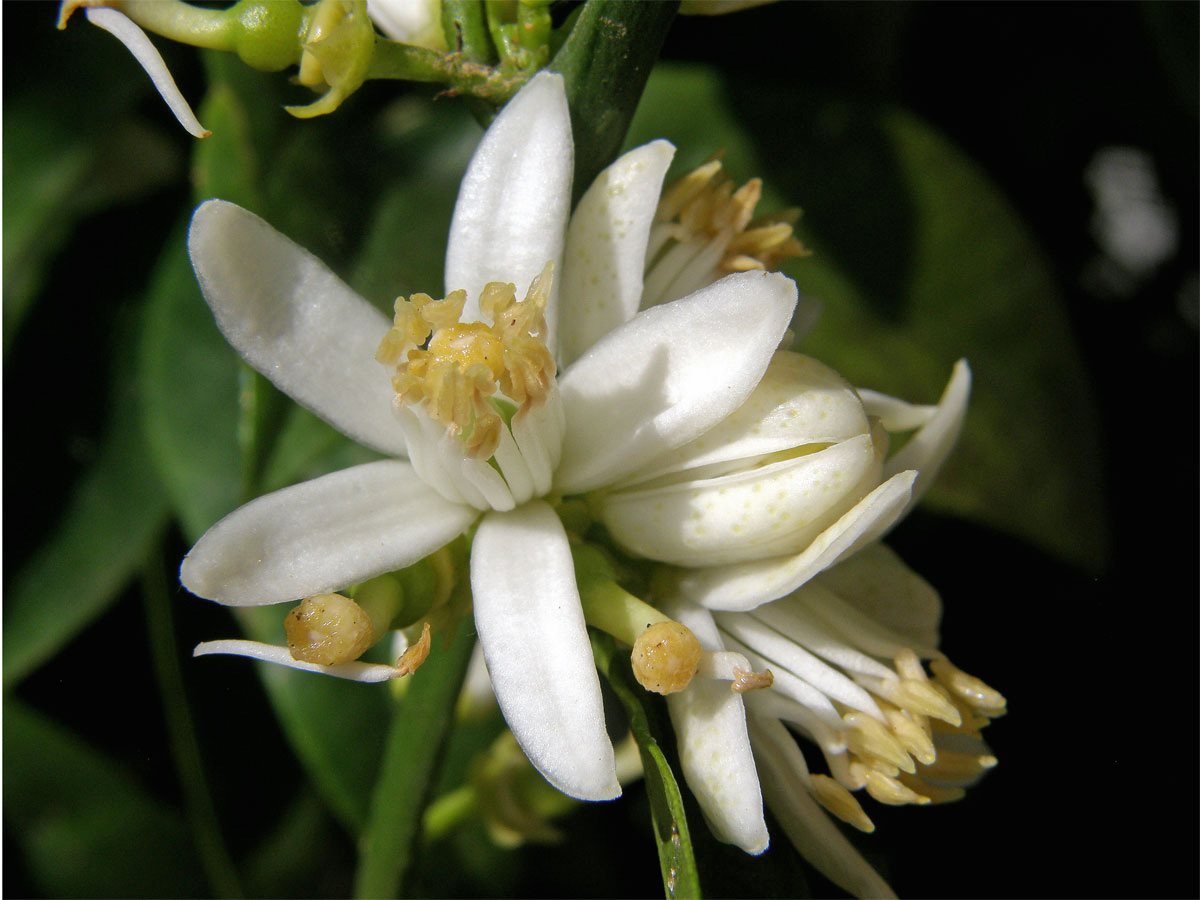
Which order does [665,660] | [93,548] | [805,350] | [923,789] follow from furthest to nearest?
[93,548], [805,350], [923,789], [665,660]

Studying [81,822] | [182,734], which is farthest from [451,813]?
[81,822]

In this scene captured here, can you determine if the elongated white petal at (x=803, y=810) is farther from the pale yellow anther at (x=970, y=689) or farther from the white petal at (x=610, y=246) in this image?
the white petal at (x=610, y=246)

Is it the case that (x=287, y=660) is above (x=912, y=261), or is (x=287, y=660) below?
below

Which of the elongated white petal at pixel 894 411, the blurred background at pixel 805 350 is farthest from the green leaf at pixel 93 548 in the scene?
the elongated white petal at pixel 894 411

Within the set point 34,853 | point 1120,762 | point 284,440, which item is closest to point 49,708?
point 34,853

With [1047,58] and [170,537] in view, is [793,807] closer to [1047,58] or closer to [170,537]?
[170,537]

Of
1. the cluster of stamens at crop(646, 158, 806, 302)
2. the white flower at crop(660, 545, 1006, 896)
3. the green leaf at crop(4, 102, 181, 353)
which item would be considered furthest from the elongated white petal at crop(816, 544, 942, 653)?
the green leaf at crop(4, 102, 181, 353)

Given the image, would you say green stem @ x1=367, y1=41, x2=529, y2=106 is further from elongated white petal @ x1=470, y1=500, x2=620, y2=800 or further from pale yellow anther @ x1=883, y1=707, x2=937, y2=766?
pale yellow anther @ x1=883, y1=707, x2=937, y2=766

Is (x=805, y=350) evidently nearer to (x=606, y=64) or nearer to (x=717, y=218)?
(x=717, y=218)
